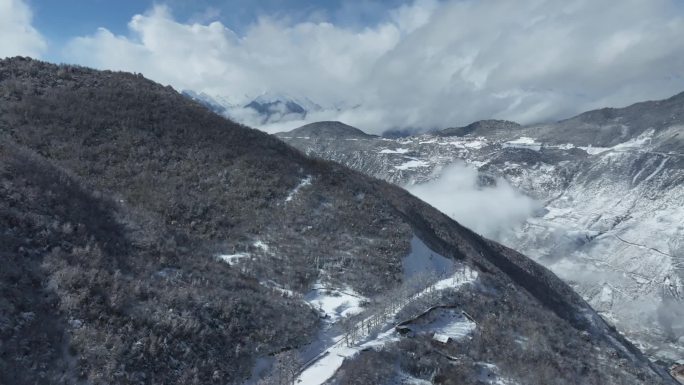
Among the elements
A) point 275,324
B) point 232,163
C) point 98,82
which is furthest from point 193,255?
point 98,82

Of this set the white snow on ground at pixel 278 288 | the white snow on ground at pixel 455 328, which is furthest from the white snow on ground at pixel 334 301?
the white snow on ground at pixel 455 328

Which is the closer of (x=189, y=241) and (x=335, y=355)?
(x=335, y=355)

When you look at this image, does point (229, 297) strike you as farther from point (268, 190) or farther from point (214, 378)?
point (268, 190)

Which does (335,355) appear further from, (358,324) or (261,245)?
(261,245)

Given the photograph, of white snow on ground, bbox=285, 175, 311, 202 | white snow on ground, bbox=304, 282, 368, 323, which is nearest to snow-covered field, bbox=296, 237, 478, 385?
white snow on ground, bbox=304, 282, 368, 323

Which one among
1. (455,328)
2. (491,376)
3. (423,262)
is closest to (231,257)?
(455,328)

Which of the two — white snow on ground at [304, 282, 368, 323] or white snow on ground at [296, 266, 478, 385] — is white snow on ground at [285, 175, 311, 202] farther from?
white snow on ground at [296, 266, 478, 385]

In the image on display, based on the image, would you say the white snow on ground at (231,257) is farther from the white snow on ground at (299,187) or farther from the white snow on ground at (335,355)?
the white snow on ground at (299,187)
